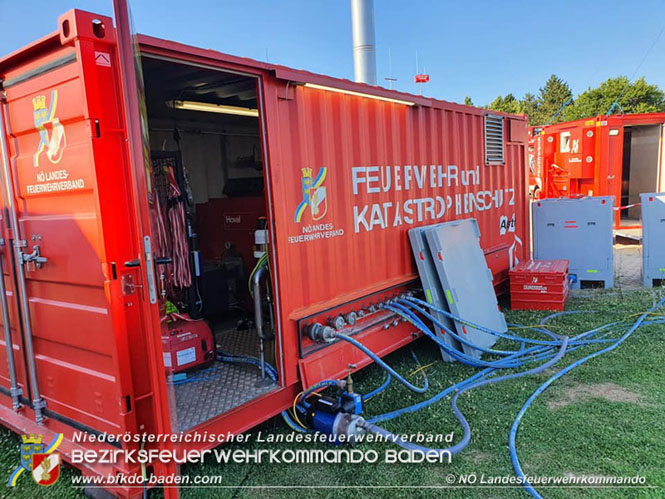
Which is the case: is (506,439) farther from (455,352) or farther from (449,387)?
(455,352)

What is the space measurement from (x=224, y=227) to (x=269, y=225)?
255 cm

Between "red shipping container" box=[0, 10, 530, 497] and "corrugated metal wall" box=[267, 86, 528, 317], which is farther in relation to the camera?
"corrugated metal wall" box=[267, 86, 528, 317]

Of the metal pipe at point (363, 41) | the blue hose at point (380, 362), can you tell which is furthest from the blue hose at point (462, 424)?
the metal pipe at point (363, 41)

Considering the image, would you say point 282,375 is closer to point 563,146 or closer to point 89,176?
point 89,176

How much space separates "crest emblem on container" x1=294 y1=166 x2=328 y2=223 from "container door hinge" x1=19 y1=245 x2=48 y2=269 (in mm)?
1613

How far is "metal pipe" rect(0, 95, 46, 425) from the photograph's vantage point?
9.61 feet

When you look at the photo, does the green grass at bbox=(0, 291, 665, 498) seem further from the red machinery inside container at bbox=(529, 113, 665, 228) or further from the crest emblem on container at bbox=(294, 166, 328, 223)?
the red machinery inside container at bbox=(529, 113, 665, 228)

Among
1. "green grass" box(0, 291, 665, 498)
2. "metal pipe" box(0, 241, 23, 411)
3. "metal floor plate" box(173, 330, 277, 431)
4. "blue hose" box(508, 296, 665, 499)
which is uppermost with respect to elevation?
"metal pipe" box(0, 241, 23, 411)

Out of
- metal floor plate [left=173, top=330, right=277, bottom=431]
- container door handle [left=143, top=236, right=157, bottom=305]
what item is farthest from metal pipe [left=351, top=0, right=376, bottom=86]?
container door handle [left=143, top=236, right=157, bottom=305]

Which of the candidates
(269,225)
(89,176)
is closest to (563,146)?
(269,225)

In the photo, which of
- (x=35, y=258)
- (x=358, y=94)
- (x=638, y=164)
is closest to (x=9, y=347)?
(x=35, y=258)

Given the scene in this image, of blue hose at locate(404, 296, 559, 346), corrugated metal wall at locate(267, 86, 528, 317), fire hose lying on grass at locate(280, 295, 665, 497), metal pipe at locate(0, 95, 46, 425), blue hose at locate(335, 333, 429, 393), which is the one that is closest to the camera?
metal pipe at locate(0, 95, 46, 425)

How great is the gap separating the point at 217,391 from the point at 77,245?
1423 millimetres

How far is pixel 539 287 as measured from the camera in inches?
244
